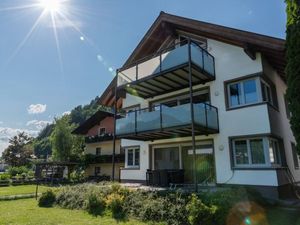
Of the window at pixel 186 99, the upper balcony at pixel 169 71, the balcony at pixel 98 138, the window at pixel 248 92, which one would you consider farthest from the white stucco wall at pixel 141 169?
the balcony at pixel 98 138

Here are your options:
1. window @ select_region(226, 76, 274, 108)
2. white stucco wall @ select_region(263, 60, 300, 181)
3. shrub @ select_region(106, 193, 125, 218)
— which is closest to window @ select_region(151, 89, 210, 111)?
window @ select_region(226, 76, 274, 108)

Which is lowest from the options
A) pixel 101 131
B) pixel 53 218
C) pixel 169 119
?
pixel 53 218

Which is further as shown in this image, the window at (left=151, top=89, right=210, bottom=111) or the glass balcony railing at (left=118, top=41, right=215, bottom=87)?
the window at (left=151, top=89, right=210, bottom=111)

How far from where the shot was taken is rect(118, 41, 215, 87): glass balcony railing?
13.9 m

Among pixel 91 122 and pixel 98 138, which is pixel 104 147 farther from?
pixel 91 122

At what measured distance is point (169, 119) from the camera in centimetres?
1366

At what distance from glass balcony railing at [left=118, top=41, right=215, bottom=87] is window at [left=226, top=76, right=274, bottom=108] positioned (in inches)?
61.3

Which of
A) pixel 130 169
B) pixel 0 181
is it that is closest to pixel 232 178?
pixel 130 169

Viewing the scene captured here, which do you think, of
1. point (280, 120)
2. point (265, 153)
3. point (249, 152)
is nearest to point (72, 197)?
point (249, 152)

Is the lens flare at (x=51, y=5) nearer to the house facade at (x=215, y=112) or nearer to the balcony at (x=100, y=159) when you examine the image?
the house facade at (x=215, y=112)

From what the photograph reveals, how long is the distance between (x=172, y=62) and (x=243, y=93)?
4377 mm

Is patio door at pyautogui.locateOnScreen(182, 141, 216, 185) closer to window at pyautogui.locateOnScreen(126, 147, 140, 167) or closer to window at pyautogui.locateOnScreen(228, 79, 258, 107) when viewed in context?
window at pyautogui.locateOnScreen(228, 79, 258, 107)

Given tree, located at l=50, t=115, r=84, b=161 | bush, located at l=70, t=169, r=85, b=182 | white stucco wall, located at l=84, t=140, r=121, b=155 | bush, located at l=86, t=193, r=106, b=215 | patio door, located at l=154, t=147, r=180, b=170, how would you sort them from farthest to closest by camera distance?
1. tree, located at l=50, t=115, r=84, b=161
2. bush, located at l=70, t=169, r=85, b=182
3. white stucco wall, located at l=84, t=140, r=121, b=155
4. patio door, located at l=154, t=147, r=180, b=170
5. bush, located at l=86, t=193, r=106, b=215

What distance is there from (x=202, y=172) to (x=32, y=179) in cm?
2545
